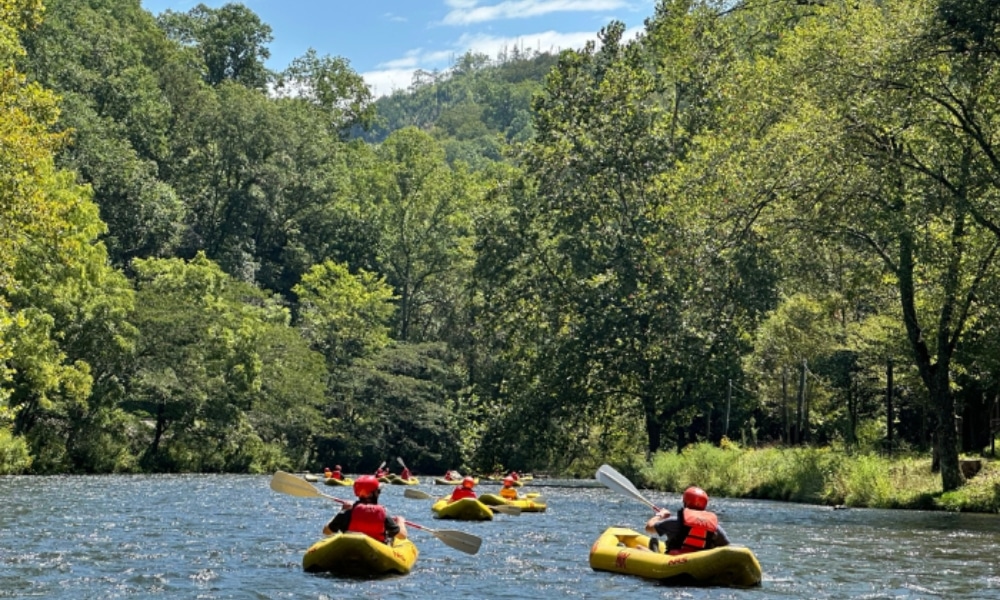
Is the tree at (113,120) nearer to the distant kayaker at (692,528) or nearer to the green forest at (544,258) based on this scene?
the green forest at (544,258)

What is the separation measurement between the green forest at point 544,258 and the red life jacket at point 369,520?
12.2 m

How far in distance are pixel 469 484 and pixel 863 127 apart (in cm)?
1160

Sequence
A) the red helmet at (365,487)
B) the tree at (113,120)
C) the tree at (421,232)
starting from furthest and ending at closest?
the tree at (421,232) < the tree at (113,120) < the red helmet at (365,487)

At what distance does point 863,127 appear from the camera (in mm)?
25641

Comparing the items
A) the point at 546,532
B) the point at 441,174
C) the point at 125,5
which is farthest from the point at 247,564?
the point at 125,5

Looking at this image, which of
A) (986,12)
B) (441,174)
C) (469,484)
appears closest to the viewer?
(986,12)

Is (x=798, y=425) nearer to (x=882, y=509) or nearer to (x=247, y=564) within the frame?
(x=882, y=509)

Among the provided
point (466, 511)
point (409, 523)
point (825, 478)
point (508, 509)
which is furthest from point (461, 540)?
point (825, 478)

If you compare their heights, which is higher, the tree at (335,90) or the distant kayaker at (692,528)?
the tree at (335,90)

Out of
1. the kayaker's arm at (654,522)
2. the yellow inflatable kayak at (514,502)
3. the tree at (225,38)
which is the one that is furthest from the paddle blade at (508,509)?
the tree at (225,38)

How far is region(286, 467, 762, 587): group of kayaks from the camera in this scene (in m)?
14.3

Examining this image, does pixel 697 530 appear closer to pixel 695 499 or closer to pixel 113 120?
pixel 695 499

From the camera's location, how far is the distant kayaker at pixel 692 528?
591 inches

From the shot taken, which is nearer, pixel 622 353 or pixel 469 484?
pixel 469 484
